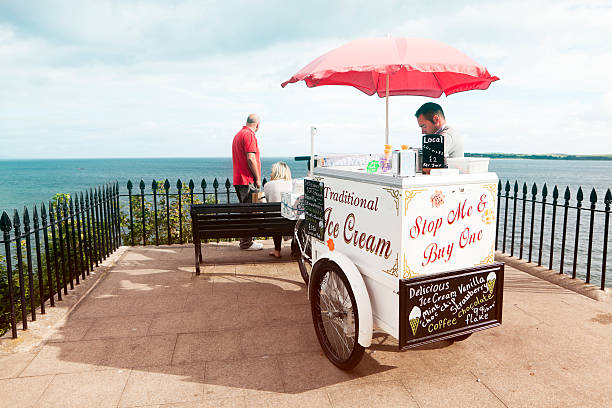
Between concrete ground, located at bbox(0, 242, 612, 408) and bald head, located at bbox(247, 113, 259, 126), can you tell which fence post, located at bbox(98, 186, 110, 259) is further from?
bald head, located at bbox(247, 113, 259, 126)

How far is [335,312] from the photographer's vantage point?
140 inches

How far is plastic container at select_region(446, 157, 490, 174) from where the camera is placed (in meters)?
3.20

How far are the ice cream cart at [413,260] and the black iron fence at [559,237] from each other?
1750 mm

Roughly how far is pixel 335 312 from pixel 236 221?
311 cm

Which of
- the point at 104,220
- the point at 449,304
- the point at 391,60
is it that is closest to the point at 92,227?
the point at 104,220

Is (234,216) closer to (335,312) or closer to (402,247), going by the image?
(335,312)

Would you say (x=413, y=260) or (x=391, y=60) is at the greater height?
(x=391, y=60)

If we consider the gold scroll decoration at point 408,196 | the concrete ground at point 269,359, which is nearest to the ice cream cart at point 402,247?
the gold scroll decoration at point 408,196

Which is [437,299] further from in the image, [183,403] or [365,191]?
[183,403]

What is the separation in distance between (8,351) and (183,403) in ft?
6.59

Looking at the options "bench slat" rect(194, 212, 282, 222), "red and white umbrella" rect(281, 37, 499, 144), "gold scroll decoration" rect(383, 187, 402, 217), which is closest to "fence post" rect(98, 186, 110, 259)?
"bench slat" rect(194, 212, 282, 222)

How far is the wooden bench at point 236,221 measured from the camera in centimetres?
619

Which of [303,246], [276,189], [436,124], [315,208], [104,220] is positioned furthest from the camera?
[104,220]

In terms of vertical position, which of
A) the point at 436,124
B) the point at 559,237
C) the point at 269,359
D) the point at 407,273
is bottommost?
the point at 559,237
